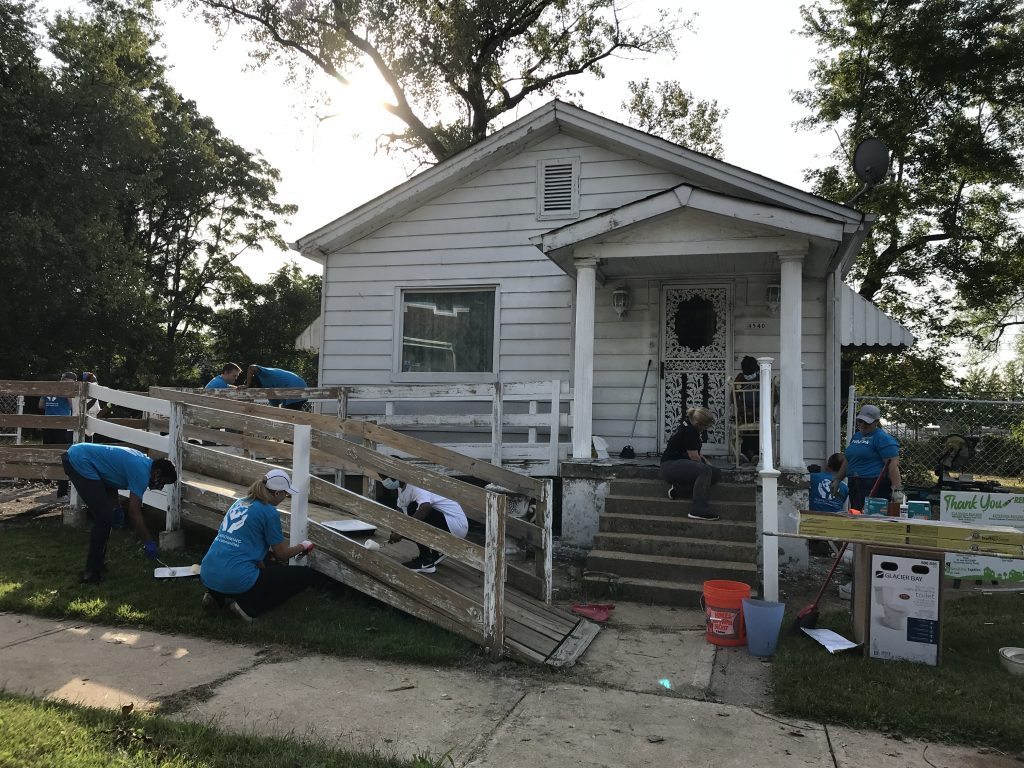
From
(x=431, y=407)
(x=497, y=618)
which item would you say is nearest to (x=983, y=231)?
(x=431, y=407)

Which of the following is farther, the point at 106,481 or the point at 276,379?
the point at 276,379

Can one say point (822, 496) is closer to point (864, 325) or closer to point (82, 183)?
point (864, 325)

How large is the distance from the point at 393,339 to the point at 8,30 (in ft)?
61.2

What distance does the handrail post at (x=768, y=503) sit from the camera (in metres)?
5.68

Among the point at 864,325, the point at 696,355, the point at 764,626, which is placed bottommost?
the point at 764,626

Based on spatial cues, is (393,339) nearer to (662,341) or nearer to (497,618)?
(662,341)

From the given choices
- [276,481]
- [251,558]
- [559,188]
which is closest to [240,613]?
[251,558]

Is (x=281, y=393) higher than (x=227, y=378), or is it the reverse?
(x=227, y=378)

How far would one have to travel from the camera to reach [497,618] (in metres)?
4.83

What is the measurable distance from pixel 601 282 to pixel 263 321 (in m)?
28.6

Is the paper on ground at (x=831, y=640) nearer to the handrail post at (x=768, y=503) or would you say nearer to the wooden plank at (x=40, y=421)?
the handrail post at (x=768, y=503)

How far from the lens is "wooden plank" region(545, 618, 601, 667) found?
15.6ft

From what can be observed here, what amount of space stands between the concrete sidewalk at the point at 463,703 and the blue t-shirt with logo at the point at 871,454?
373 centimetres

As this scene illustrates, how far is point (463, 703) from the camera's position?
13.3 feet
